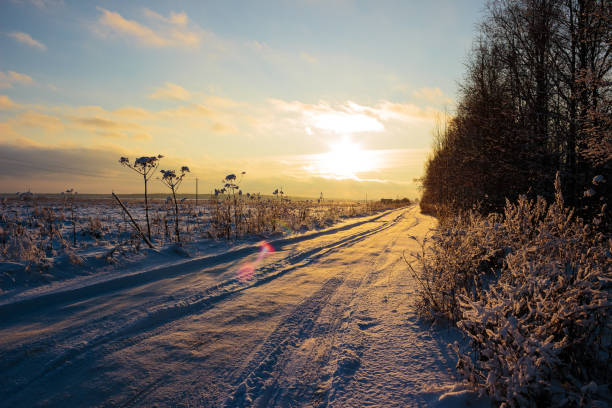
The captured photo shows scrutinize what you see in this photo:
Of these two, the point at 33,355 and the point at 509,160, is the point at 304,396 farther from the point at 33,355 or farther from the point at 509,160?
the point at 509,160

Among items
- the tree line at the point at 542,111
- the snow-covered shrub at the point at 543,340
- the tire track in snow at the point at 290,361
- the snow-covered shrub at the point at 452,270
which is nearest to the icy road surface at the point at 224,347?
the tire track in snow at the point at 290,361

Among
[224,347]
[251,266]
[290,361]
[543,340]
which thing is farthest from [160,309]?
[543,340]

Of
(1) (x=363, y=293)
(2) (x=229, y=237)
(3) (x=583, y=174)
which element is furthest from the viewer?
(2) (x=229, y=237)

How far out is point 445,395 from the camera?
6.78 feet

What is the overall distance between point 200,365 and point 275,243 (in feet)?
20.6

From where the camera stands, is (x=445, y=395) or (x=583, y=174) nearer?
(x=445, y=395)

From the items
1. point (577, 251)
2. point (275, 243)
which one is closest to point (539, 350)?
point (577, 251)

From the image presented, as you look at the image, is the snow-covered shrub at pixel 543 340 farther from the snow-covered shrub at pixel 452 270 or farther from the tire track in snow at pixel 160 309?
the tire track in snow at pixel 160 309

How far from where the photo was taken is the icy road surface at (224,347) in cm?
217

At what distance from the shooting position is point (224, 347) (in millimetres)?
2855

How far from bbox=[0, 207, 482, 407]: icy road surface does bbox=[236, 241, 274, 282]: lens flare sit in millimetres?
297

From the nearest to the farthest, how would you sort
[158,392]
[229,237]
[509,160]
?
[158,392], [509,160], [229,237]

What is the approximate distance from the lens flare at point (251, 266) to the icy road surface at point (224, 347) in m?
0.30

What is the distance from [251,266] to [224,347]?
3178 mm
